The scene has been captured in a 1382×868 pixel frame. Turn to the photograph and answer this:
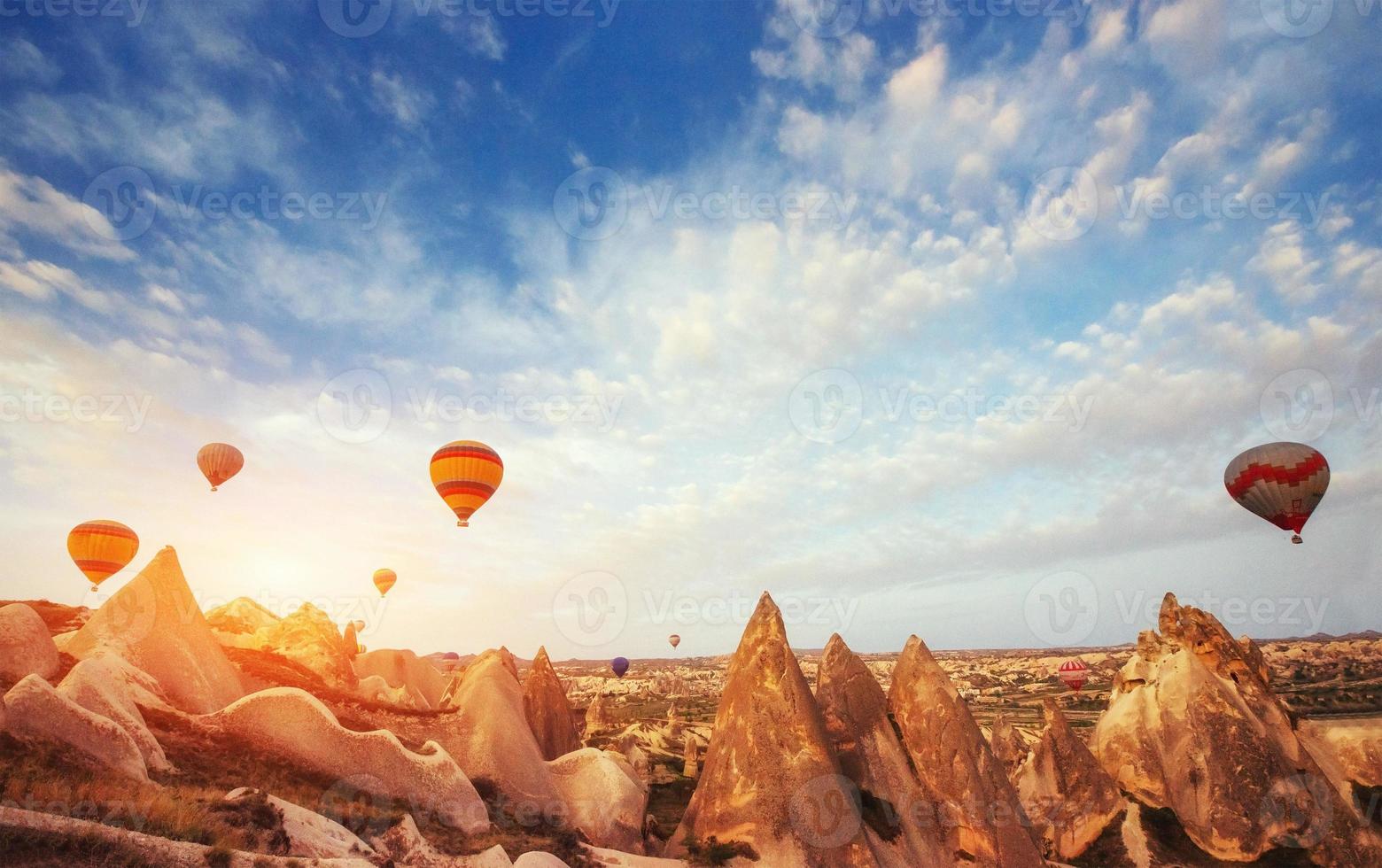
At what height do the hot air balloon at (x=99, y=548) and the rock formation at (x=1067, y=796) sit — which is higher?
the hot air balloon at (x=99, y=548)

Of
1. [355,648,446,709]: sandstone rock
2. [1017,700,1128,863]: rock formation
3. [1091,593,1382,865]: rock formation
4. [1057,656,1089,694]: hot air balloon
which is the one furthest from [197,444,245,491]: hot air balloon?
[1057,656,1089,694]: hot air balloon

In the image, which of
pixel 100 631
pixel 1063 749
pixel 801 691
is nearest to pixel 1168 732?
pixel 1063 749

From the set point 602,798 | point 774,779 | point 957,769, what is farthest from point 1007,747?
point 602,798

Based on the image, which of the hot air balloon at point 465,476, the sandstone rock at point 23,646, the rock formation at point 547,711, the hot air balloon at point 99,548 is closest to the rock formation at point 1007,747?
the rock formation at point 547,711

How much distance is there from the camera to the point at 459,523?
36500 millimetres

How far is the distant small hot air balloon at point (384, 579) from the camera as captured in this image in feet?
197

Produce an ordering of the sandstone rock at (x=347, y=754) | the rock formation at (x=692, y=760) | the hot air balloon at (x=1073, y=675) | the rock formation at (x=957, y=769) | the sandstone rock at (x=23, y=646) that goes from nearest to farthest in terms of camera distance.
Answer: the sandstone rock at (x=347, y=754) → the sandstone rock at (x=23, y=646) → the rock formation at (x=957, y=769) → the rock formation at (x=692, y=760) → the hot air balloon at (x=1073, y=675)

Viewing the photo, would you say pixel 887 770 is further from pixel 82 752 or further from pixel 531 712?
pixel 82 752

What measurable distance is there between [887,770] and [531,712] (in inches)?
671

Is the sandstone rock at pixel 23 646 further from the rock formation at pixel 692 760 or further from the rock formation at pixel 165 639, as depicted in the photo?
the rock formation at pixel 692 760

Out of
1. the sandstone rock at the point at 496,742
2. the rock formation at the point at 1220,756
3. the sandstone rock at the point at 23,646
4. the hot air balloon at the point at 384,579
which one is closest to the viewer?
the sandstone rock at the point at 23,646

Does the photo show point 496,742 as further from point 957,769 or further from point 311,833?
point 957,769

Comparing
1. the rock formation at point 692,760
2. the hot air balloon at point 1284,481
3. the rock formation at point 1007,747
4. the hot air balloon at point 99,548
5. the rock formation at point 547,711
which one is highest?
the hot air balloon at point 1284,481

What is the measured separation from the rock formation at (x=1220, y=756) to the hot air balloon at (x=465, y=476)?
33611 mm
